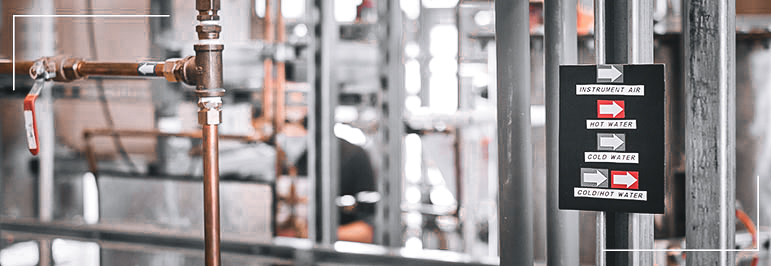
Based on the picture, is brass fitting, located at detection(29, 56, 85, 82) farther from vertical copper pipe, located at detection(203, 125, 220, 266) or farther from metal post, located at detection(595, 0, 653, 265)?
metal post, located at detection(595, 0, 653, 265)

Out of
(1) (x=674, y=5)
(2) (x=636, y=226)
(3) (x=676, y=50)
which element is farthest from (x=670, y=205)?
(2) (x=636, y=226)

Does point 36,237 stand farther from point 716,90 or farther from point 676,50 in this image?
point 676,50

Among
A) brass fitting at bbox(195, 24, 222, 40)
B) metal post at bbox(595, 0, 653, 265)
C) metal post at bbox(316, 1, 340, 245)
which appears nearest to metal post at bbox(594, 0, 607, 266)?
metal post at bbox(595, 0, 653, 265)

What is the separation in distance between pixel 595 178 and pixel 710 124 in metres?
0.11

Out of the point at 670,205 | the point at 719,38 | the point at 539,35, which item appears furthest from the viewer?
the point at 539,35

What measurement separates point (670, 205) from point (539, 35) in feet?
2.50

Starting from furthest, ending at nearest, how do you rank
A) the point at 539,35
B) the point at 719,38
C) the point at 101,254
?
1. the point at 539,35
2. the point at 101,254
3. the point at 719,38

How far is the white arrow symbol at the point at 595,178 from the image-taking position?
63cm

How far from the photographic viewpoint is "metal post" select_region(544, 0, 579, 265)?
69 centimetres

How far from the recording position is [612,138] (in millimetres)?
616

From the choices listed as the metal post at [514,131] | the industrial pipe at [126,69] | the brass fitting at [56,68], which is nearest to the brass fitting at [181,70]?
the industrial pipe at [126,69]

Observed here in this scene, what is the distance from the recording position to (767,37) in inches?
89.9

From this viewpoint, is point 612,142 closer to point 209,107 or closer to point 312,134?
point 209,107

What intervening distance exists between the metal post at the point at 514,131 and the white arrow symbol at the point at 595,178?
0.19 ft
